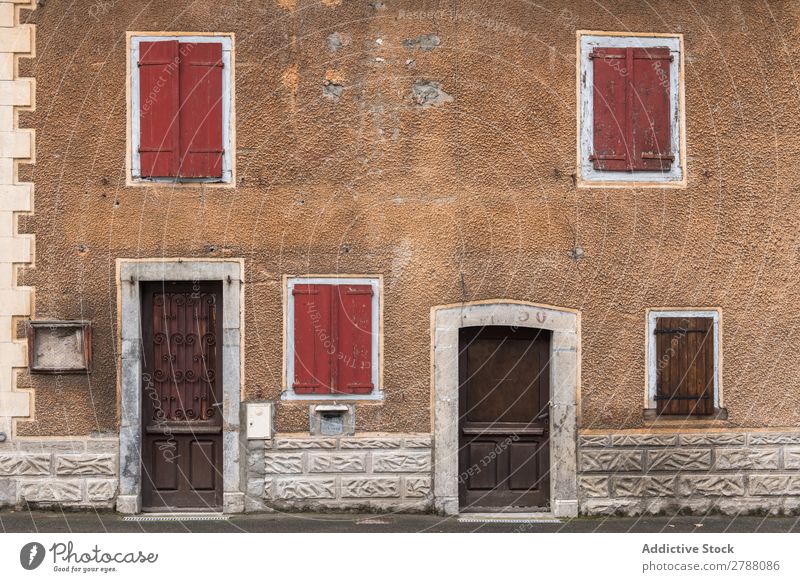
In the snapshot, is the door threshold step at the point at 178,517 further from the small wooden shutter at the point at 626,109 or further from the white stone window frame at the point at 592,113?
the small wooden shutter at the point at 626,109

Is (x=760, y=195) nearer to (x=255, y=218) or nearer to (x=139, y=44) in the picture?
(x=255, y=218)

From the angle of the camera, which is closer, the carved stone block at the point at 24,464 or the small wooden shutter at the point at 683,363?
the carved stone block at the point at 24,464

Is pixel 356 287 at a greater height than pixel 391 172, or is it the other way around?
pixel 391 172

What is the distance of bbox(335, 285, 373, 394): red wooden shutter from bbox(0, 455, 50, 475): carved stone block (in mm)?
2829

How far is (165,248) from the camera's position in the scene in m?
11.0

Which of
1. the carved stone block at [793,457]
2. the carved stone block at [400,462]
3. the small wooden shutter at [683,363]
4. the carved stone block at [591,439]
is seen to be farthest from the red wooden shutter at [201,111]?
the carved stone block at [793,457]

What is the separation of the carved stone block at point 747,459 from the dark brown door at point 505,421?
5.50 ft

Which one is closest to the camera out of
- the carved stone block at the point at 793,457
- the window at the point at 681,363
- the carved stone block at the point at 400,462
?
the carved stone block at the point at 400,462

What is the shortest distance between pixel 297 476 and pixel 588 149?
13.7ft

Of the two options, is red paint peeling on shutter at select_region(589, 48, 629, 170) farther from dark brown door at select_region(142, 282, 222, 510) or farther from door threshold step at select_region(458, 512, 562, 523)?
dark brown door at select_region(142, 282, 222, 510)

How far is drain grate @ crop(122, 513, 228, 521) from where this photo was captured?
35.6 ft

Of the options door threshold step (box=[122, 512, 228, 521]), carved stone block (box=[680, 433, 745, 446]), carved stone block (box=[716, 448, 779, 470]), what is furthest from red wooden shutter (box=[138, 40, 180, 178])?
carved stone block (box=[716, 448, 779, 470])

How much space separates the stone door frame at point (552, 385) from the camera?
1107cm

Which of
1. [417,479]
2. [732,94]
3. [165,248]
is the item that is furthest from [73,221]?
[732,94]
